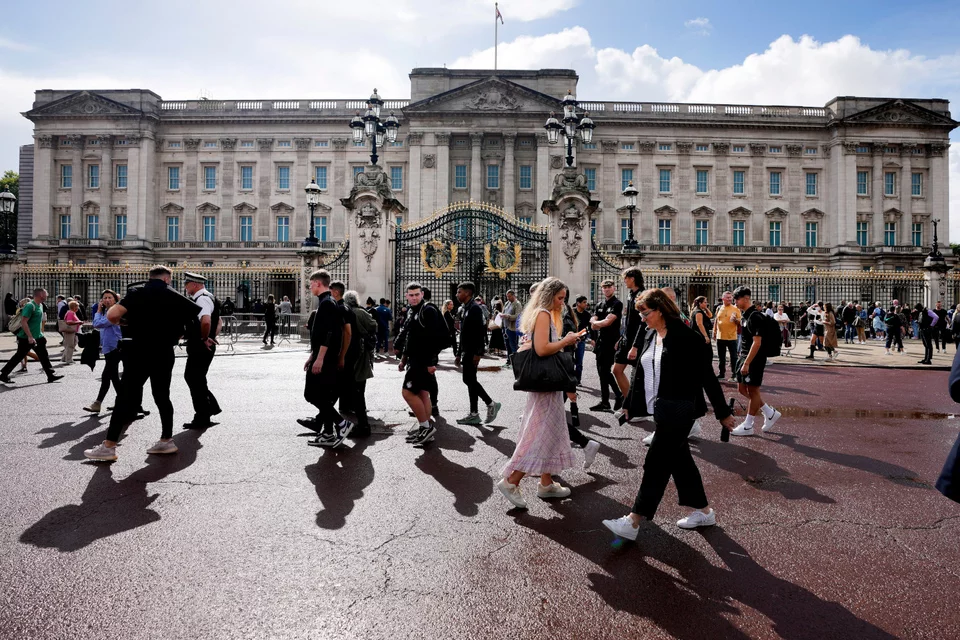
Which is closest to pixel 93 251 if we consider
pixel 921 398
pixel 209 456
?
pixel 209 456

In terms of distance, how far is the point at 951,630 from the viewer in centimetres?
294

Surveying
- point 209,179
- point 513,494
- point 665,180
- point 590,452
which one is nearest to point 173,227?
point 209,179

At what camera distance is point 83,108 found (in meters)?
49.6

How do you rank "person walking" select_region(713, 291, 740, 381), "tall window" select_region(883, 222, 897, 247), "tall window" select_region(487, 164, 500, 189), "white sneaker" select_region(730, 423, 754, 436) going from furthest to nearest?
"tall window" select_region(883, 222, 897, 247) < "tall window" select_region(487, 164, 500, 189) < "person walking" select_region(713, 291, 740, 381) < "white sneaker" select_region(730, 423, 754, 436)

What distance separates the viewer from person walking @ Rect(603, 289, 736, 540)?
13.1ft

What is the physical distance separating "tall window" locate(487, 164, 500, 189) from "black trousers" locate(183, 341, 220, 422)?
142 ft

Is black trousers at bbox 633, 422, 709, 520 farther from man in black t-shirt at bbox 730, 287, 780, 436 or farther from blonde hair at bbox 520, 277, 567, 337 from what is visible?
man in black t-shirt at bbox 730, 287, 780, 436

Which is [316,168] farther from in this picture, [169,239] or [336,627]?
[336,627]

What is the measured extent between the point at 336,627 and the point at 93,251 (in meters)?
55.8

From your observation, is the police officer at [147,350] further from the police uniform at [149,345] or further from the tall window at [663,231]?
the tall window at [663,231]

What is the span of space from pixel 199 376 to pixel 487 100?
44.5m

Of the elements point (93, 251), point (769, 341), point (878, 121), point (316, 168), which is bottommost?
point (769, 341)

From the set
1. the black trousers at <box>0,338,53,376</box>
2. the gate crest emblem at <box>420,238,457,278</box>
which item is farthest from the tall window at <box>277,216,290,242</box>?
the black trousers at <box>0,338,53,376</box>

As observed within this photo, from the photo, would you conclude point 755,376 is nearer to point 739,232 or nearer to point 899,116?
point 739,232
